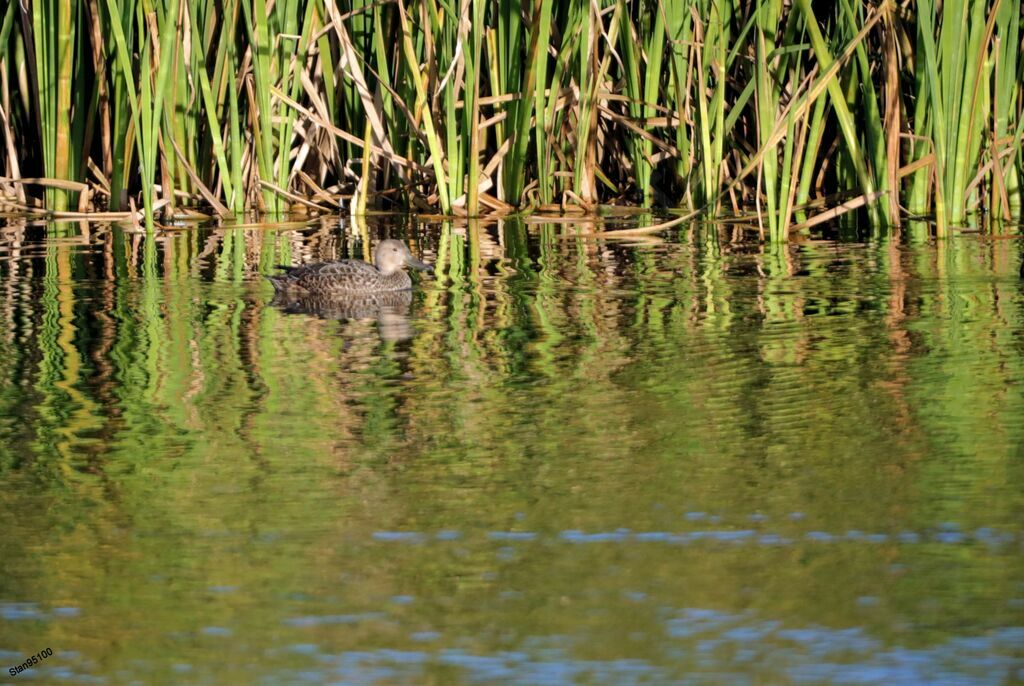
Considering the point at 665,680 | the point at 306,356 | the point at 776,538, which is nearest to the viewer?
the point at 665,680

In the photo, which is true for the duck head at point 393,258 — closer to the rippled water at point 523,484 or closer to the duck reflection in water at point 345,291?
the duck reflection in water at point 345,291

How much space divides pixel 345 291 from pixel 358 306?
104 millimetres

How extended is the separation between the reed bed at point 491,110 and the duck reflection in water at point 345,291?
4.94ft

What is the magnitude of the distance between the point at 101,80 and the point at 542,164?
99.8 inches

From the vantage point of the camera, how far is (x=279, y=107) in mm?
9664

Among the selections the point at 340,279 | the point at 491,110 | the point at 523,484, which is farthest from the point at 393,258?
the point at 523,484

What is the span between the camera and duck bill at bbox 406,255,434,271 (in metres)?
7.58

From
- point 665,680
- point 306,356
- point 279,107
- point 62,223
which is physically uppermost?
point 279,107

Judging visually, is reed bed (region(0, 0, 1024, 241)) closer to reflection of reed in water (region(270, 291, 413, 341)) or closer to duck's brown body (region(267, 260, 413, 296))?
duck's brown body (region(267, 260, 413, 296))

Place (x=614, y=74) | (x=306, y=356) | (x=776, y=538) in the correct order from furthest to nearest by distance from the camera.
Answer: (x=614, y=74) → (x=306, y=356) → (x=776, y=538)

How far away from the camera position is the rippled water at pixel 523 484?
3.10 meters

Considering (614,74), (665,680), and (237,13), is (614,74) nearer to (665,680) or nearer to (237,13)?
(237,13)

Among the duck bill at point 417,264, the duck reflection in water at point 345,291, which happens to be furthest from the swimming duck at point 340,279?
the duck bill at point 417,264

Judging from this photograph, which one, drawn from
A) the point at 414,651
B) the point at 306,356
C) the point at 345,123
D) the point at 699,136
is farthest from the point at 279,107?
the point at 414,651
